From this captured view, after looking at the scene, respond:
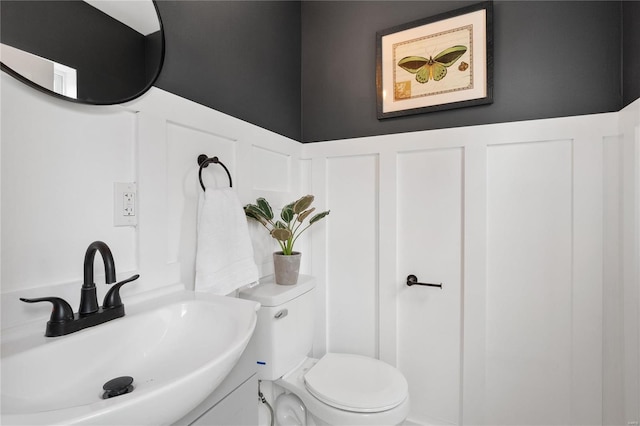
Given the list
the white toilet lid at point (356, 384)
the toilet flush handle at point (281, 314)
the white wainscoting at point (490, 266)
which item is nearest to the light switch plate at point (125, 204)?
the toilet flush handle at point (281, 314)

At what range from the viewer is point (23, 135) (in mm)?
708

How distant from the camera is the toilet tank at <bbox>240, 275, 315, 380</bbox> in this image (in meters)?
1.22

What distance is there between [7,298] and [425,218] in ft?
4.99

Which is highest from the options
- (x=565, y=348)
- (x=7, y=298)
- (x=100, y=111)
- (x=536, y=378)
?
(x=100, y=111)

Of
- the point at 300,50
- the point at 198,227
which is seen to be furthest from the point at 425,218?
the point at 300,50

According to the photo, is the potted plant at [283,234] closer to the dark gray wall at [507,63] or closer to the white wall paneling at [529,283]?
the dark gray wall at [507,63]

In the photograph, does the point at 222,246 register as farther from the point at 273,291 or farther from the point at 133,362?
the point at 133,362

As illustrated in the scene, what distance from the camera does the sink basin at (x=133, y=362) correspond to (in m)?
0.44

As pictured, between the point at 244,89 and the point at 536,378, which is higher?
the point at 244,89

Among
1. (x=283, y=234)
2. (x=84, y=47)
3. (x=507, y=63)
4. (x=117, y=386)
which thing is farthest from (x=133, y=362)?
(x=507, y=63)

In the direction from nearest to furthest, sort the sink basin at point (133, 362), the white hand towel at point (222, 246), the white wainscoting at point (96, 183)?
the sink basin at point (133, 362), the white wainscoting at point (96, 183), the white hand towel at point (222, 246)

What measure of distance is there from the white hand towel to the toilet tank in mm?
129

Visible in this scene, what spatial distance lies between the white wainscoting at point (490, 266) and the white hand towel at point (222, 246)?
0.71 m

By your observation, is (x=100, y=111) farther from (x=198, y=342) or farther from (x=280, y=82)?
(x=280, y=82)
